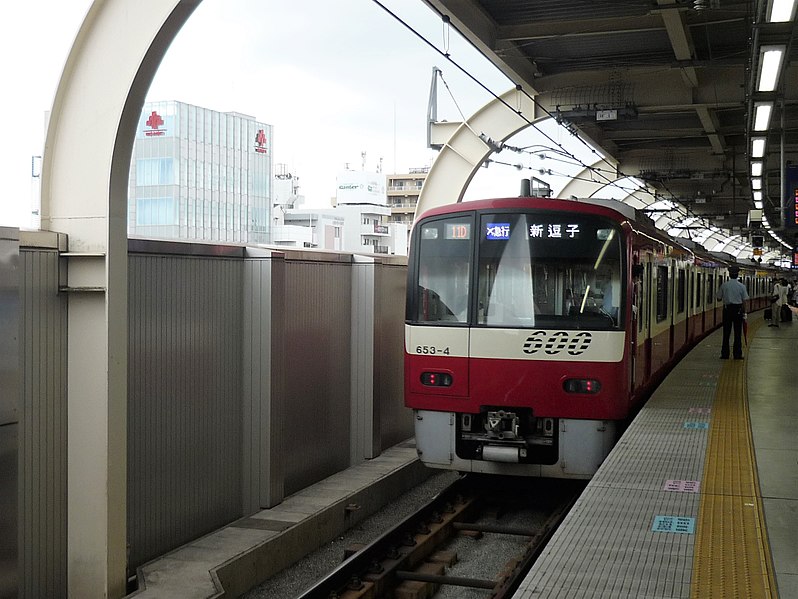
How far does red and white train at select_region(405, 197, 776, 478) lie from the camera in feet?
24.4

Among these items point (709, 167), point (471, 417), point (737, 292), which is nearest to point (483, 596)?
point (471, 417)

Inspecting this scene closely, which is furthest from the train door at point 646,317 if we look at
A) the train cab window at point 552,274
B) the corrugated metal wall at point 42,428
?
the corrugated metal wall at point 42,428

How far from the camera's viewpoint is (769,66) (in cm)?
787

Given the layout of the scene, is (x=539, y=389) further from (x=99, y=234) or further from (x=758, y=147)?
(x=758, y=147)

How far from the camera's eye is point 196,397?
697 centimetres

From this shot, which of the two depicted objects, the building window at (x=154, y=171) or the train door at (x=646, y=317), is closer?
the train door at (x=646, y=317)

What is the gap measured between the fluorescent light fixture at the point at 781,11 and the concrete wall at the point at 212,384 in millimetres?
4274

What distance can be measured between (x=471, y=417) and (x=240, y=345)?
7.00 feet

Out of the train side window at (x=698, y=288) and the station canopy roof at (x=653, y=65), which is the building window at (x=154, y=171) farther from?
the train side window at (x=698, y=288)

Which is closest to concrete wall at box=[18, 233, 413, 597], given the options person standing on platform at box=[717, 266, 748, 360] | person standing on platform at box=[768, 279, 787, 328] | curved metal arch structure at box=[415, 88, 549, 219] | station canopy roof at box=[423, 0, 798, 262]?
station canopy roof at box=[423, 0, 798, 262]

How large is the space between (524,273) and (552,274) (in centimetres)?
24

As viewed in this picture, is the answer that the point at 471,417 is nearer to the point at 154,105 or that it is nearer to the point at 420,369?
the point at 420,369

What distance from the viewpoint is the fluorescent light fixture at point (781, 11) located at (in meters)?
6.18

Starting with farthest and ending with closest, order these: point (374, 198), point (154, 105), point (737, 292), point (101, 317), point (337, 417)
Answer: point (374, 198), point (154, 105), point (737, 292), point (337, 417), point (101, 317)
